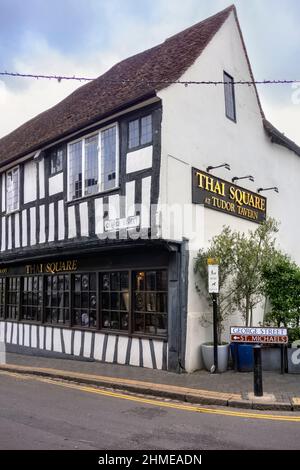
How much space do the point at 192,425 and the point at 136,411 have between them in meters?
1.17

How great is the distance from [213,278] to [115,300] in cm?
298

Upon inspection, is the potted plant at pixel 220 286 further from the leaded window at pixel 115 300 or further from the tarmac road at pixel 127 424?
the tarmac road at pixel 127 424

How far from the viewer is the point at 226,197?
12414 millimetres

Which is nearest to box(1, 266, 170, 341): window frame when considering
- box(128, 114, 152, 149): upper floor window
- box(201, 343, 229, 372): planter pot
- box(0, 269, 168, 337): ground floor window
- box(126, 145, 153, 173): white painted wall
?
box(0, 269, 168, 337): ground floor window

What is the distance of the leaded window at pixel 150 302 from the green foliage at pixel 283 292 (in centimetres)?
234

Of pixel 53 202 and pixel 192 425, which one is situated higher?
pixel 53 202

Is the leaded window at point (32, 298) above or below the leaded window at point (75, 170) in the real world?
below

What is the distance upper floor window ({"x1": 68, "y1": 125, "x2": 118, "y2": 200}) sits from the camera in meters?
11.8

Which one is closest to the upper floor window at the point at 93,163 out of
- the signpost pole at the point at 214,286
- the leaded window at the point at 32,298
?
the signpost pole at the point at 214,286

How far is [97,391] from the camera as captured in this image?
352 inches

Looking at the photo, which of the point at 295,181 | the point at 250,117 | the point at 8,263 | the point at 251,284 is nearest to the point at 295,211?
the point at 295,181

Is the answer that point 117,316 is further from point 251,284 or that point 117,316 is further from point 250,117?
point 250,117

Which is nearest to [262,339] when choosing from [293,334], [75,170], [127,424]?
[293,334]

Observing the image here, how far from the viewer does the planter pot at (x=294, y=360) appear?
996 cm
